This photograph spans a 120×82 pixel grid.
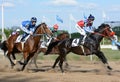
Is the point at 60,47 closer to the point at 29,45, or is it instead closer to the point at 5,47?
the point at 29,45

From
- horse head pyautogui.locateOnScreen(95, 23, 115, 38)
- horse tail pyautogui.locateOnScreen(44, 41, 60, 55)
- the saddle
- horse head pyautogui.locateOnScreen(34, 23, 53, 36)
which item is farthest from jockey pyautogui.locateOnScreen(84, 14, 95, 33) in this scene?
horse tail pyautogui.locateOnScreen(44, 41, 60, 55)

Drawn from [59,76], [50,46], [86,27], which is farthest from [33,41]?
[59,76]

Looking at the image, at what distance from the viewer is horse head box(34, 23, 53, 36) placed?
18.0 meters

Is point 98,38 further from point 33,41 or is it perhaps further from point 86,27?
point 33,41

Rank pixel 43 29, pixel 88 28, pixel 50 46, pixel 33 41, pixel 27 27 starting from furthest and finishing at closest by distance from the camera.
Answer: pixel 50 46, pixel 27 27, pixel 33 41, pixel 43 29, pixel 88 28

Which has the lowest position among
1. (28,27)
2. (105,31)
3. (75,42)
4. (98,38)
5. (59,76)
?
(59,76)

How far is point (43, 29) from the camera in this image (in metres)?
18.1

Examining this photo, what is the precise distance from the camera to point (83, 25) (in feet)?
59.9

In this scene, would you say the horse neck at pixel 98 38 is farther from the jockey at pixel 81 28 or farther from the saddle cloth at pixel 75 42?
the saddle cloth at pixel 75 42

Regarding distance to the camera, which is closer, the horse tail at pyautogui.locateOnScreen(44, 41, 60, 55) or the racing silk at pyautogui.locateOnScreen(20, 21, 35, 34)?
the racing silk at pyautogui.locateOnScreen(20, 21, 35, 34)

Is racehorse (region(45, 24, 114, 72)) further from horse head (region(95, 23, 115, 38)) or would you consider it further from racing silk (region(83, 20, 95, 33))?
racing silk (region(83, 20, 95, 33))

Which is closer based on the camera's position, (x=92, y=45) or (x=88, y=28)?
(x=92, y=45)

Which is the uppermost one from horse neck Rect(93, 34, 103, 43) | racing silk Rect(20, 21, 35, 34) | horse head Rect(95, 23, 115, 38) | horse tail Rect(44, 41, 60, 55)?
racing silk Rect(20, 21, 35, 34)

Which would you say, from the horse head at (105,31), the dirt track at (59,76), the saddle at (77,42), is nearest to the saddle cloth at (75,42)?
the saddle at (77,42)
